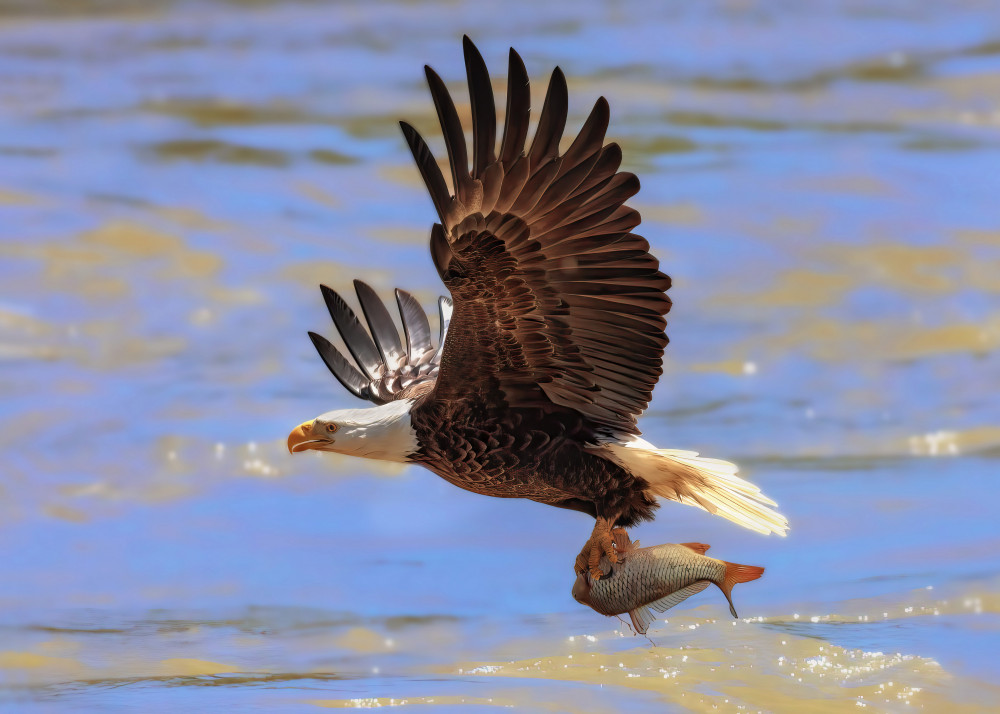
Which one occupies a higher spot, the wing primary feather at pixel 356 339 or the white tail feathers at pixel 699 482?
the wing primary feather at pixel 356 339

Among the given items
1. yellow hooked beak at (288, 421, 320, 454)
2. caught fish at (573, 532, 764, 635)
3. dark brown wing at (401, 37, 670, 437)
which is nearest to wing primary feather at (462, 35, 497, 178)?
dark brown wing at (401, 37, 670, 437)

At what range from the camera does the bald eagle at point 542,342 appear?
2812mm

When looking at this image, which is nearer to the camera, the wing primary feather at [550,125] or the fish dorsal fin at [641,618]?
the wing primary feather at [550,125]

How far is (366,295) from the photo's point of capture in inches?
164

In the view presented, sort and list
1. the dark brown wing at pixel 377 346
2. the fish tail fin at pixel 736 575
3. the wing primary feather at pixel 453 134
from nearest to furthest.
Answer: the wing primary feather at pixel 453 134 < the fish tail fin at pixel 736 575 < the dark brown wing at pixel 377 346

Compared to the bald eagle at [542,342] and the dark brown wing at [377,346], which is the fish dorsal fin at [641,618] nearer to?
the bald eagle at [542,342]

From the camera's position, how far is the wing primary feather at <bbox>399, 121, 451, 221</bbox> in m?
2.63

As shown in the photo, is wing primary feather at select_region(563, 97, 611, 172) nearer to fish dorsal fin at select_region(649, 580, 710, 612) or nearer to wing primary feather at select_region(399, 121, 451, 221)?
wing primary feather at select_region(399, 121, 451, 221)

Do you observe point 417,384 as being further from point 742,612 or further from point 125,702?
point 742,612

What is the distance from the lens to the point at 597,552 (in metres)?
3.33

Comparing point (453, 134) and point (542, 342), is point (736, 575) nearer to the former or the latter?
point (542, 342)

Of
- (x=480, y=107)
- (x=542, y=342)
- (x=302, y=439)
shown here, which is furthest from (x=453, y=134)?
(x=302, y=439)

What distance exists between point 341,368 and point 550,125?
5.01ft

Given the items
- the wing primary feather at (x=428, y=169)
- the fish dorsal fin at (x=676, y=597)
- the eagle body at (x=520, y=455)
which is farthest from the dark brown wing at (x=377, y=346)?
the wing primary feather at (x=428, y=169)
